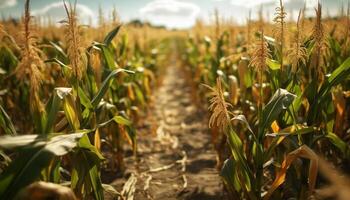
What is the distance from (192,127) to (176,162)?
203cm

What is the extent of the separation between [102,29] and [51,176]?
288cm

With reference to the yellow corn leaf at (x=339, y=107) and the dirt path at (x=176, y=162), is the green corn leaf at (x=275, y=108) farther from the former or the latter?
the yellow corn leaf at (x=339, y=107)

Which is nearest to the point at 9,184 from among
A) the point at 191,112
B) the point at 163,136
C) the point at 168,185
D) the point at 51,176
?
the point at 51,176

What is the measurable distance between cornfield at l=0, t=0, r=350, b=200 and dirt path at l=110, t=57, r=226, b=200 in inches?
0.8

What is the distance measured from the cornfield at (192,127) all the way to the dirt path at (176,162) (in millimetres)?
21

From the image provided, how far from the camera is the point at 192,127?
6.66m

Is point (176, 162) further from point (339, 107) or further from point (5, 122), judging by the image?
point (5, 122)

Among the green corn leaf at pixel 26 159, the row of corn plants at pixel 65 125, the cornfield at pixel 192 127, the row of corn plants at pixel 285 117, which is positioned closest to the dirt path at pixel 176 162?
the cornfield at pixel 192 127

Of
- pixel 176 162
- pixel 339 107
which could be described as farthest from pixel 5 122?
pixel 339 107

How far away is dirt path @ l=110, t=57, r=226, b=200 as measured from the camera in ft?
12.4

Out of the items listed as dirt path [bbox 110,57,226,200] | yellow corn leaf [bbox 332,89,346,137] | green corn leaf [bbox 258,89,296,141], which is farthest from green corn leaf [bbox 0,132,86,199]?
yellow corn leaf [bbox 332,89,346,137]

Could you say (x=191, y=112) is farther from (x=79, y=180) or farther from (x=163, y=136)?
(x=79, y=180)

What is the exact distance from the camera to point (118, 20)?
4.93 metres

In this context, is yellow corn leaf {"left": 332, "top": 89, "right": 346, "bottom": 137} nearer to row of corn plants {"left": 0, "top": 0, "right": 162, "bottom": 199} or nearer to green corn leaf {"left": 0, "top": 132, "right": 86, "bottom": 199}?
row of corn plants {"left": 0, "top": 0, "right": 162, "bottom": 199}
